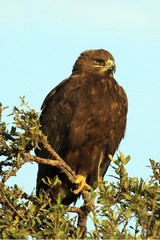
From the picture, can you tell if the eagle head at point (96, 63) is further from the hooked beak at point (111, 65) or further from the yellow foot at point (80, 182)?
the yellow foot at point (80, 182)

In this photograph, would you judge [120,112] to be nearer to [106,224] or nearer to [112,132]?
[112,132]

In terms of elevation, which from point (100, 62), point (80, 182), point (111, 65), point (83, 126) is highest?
point (100, 62)

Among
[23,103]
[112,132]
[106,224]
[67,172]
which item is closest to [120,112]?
[112,132]

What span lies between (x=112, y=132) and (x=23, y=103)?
319cm

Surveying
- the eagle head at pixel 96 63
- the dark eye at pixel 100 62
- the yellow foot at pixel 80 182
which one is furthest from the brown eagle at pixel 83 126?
the dark eye at pixel 100 62

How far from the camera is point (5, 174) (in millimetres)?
6629

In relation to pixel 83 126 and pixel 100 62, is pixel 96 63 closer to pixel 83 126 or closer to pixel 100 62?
pixel 100 62

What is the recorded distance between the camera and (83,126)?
929 centimetres

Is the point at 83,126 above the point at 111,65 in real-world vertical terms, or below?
below

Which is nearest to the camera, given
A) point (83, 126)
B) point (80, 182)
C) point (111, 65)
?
point (80, 182)

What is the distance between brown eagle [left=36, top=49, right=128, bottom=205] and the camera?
932 centimetres

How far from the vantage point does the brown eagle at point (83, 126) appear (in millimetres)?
9320

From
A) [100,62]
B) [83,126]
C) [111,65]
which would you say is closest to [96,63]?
[100,62]

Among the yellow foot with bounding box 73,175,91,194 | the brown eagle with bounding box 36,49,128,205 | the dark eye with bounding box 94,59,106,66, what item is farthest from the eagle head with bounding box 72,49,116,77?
the yellow foot with bounding box 73,175,91,194
